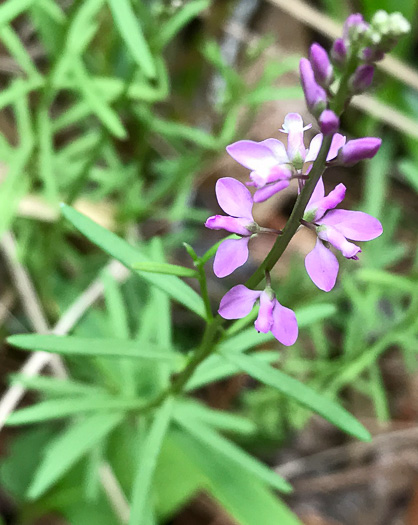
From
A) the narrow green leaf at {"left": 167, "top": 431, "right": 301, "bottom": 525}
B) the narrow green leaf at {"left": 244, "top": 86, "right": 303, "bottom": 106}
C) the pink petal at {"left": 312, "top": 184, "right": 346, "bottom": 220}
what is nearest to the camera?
the pink petal at {"left": 312, "top": 184, "right": 346, "bottom": 220}

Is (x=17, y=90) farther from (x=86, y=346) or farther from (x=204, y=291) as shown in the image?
(x=204, y=291)

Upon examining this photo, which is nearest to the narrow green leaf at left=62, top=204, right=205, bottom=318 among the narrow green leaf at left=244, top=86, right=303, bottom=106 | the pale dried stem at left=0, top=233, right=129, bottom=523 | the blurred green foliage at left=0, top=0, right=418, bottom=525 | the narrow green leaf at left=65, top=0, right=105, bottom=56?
the blurred green foliage at left=0, top=0, right=418, bottom=525

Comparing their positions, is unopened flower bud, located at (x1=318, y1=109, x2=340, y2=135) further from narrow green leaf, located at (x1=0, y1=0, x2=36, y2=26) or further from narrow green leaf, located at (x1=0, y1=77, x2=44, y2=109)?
narrow green leaf, located at (x1=0, y1=77, x2=44, y2=109)

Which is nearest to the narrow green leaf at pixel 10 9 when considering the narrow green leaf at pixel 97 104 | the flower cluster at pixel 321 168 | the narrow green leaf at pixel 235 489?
the narrow green leaf at pixel 97 104

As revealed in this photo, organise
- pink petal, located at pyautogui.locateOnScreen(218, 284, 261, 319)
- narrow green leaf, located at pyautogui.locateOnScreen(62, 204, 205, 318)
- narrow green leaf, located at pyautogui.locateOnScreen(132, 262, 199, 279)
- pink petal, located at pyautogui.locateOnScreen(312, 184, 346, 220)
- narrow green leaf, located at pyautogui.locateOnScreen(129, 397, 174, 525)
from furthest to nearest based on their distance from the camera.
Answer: narrow green leaf, located at pyautogui.locateOnScreen(129, 397, 174, 525), narrow green leaf, located at pyautogui.locateOnScreen(62, 204, 205, 318), narrow green leaf, located at pyautogui.locateOnScreen(132, 262, 199, 279), pink petal, located at pyautogui.locateOnScreen(218, 284, 261, 319), pink petal, located at pyautogui.locateOnScreen(312, 184, 346, 220)

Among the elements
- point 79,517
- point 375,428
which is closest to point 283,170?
point 79,517

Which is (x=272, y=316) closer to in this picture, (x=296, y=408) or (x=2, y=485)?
(x=296, y=408)

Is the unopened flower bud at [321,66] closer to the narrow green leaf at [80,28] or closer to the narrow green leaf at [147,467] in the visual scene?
the narrow green leaf at [147,467]
